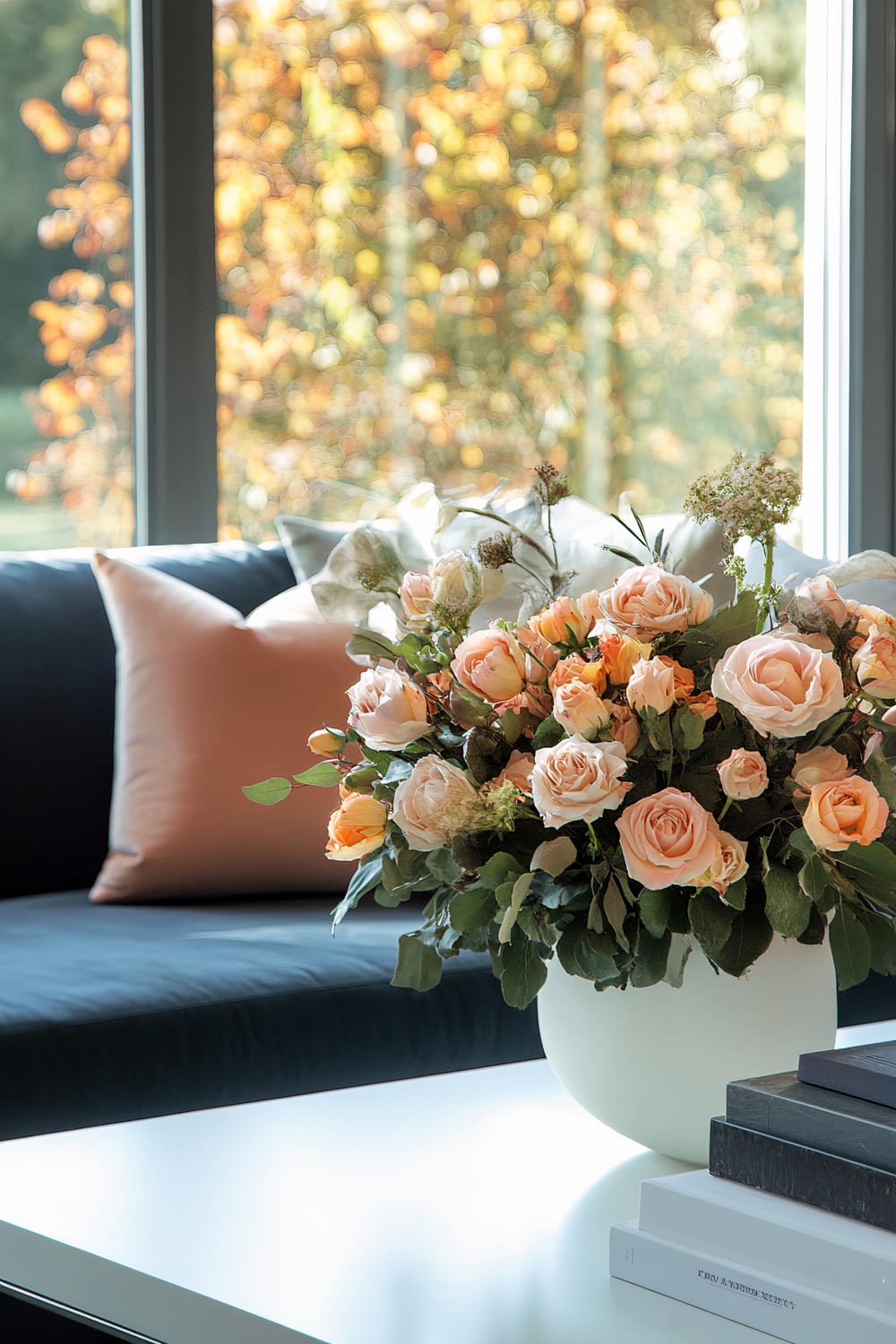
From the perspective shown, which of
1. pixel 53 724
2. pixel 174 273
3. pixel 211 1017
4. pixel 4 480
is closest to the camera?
pixel 211 1017

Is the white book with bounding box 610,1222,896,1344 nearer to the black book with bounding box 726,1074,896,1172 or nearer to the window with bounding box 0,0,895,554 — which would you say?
the black book with bounding box 726,1074,896,1172

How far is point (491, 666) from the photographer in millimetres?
1045

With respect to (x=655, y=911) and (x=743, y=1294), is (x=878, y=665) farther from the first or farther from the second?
(x=743, y=1294)

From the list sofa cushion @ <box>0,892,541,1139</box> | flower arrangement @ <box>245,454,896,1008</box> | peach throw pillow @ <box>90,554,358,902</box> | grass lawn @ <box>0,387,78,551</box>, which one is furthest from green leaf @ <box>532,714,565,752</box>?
grass lawn @ <box>0,387,78,551</box>

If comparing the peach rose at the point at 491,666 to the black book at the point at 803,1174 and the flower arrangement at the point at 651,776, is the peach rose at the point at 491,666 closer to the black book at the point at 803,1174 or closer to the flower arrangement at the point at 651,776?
the flower arrangement at the point at 651,776

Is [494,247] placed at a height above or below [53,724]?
above

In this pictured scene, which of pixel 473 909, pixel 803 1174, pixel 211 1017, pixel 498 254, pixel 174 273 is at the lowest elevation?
pixel 211 1017

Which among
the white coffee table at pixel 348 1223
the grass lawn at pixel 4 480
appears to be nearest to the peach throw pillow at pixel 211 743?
the grass lawn at pixel 4 480

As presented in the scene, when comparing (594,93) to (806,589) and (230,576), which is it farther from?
(806,589)

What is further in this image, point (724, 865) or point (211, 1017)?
point (211, 1017)

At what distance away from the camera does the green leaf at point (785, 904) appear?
100 centimetres

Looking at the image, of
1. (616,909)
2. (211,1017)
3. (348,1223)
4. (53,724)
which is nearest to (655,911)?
(616,909)

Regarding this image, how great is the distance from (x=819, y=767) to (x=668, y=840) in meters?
0.11

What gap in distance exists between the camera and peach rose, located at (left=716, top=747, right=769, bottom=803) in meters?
0.98
